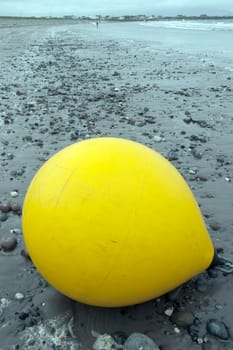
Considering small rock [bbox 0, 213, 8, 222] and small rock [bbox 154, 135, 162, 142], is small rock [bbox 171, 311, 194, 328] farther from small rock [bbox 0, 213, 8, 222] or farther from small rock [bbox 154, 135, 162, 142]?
small rock [bbox 154, 135, 162, 142]

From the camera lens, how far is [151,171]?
9.20ft

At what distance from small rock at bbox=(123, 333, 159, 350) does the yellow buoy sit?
24cm

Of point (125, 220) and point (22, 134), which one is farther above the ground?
point (125, 220)

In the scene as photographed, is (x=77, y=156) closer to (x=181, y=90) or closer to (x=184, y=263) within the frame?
(x=184, y=263)

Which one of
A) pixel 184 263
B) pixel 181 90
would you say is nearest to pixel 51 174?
pixel 184 263

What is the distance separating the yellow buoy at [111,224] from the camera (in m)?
2.66

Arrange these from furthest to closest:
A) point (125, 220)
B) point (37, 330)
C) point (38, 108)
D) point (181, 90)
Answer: point (181, 90), point (38, 108), point (37, 330), point (125, 220)

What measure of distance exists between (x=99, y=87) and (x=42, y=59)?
943 centimetres

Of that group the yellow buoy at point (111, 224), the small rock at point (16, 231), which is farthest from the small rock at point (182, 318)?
the small rock at point (16, 231)

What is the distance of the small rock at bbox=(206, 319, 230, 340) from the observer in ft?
9.68

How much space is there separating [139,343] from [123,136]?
494cm

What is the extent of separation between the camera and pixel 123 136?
24.3 ft

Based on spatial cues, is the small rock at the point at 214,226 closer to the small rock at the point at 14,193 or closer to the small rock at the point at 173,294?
the small rock at the point at 173,294

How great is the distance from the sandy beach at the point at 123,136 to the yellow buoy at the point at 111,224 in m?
0.31
